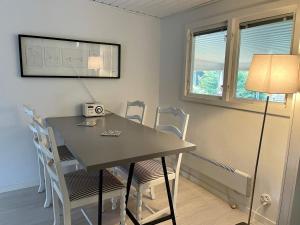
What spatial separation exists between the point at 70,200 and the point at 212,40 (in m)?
2.12

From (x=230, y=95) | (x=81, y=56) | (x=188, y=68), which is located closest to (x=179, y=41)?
(x=188, y=68)

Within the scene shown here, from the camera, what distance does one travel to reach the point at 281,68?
1542 millimetres

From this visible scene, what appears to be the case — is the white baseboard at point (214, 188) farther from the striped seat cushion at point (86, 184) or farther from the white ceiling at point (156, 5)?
the white ceiling at point (156, 5)

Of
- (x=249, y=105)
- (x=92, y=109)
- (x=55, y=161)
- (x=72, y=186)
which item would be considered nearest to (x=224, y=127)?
(x=249, y=105)

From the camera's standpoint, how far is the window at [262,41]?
187 cm

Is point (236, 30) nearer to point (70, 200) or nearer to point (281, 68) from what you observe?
point (281, 68)

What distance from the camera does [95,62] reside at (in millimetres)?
2732

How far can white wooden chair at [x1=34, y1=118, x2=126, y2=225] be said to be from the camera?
141 cm

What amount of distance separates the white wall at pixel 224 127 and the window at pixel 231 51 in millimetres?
96

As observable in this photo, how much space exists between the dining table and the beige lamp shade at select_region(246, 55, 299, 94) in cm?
67

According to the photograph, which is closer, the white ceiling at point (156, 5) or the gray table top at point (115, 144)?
the gray table top at point (115, 144)

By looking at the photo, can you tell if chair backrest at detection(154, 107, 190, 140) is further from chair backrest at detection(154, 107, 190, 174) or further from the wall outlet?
the wall outlet

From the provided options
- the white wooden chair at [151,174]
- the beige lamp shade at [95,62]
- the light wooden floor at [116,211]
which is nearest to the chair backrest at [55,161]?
the white wooden chair at [151,174]

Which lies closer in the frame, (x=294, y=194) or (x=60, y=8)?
(x=294, y=194)
